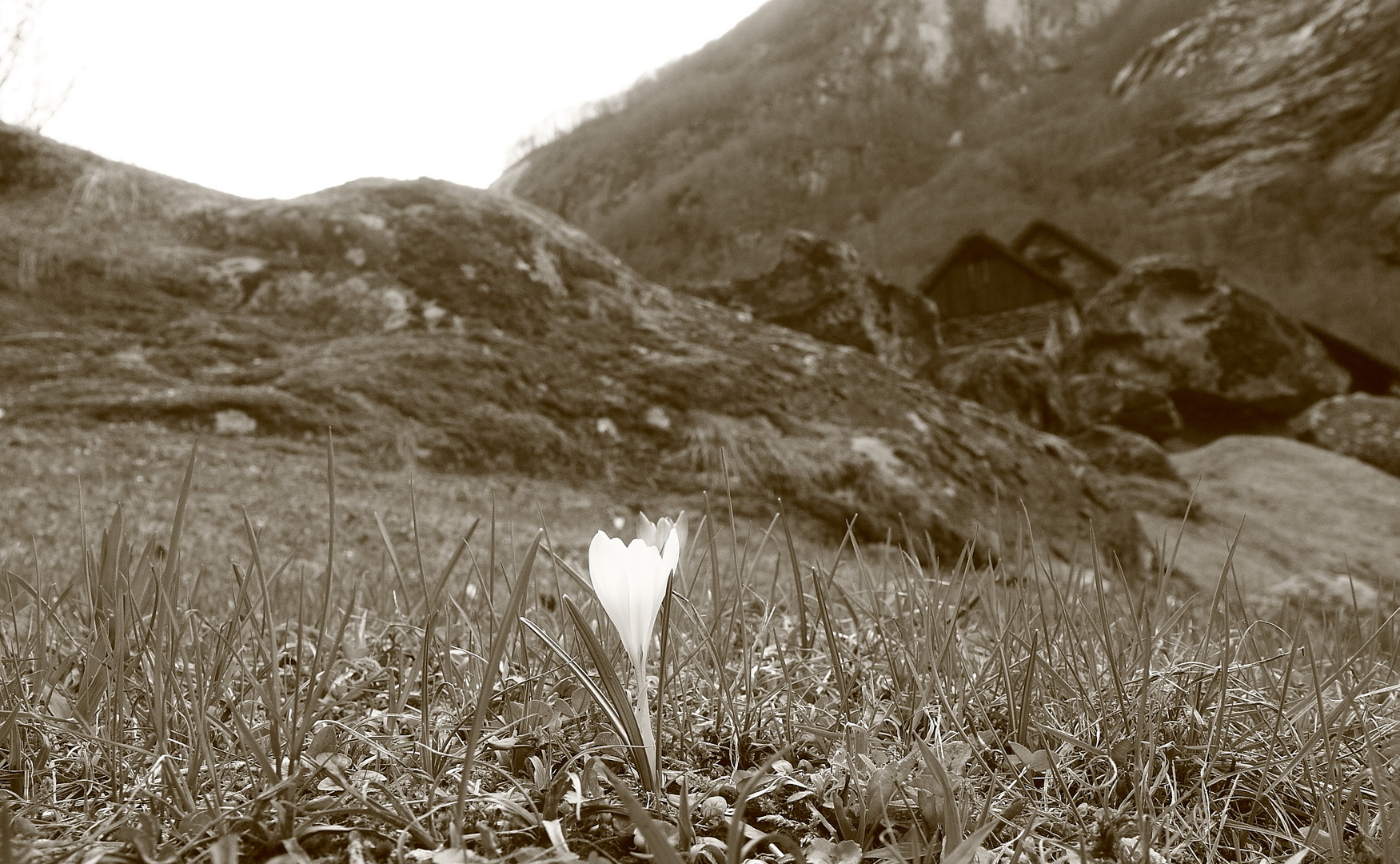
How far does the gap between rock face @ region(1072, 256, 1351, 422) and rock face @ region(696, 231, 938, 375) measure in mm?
8313

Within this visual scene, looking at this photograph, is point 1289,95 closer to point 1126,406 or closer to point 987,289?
point 987,289

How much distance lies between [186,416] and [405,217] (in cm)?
259

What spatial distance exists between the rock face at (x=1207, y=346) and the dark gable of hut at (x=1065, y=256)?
13.2ft

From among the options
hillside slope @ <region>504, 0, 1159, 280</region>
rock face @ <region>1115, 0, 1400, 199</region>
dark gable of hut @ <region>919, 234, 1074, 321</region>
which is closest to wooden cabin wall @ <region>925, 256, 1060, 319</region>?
dark gable of hut @ <region>919, 234, 1074, 321</region>

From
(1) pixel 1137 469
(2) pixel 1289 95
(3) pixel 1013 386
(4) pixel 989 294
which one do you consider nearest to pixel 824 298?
(3) pixel 1013 386

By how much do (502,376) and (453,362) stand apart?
367 mm

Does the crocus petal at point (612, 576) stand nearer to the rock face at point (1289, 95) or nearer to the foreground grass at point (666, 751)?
the foreground grass at point (666, 751)

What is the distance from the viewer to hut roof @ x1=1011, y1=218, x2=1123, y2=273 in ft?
70.2

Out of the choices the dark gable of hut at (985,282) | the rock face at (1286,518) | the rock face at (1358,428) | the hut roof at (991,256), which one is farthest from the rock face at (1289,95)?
the rock face at (1286,518)

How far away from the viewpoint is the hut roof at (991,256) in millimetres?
20539

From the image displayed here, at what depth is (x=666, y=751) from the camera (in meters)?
1.21

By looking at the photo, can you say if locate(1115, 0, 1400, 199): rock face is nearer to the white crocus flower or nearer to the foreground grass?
the foreground grass

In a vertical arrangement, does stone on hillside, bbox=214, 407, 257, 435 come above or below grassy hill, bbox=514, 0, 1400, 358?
below

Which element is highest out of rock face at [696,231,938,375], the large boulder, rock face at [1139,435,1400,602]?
rock face at [696,231,938,375]
